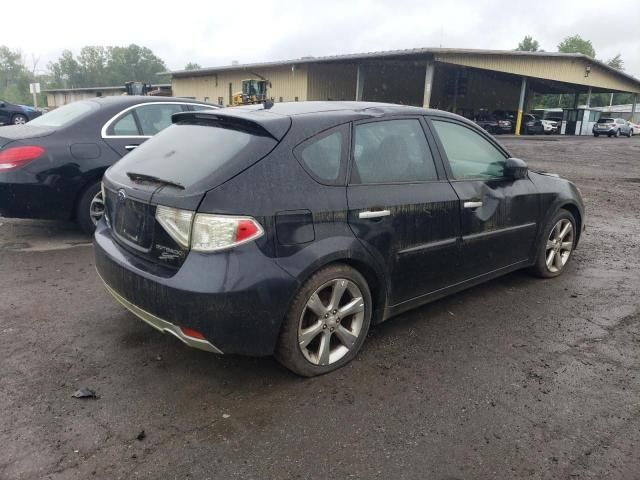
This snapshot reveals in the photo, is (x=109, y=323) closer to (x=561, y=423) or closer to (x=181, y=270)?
(x=181, y=270)

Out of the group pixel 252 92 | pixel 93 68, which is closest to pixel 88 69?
pixel 93 68

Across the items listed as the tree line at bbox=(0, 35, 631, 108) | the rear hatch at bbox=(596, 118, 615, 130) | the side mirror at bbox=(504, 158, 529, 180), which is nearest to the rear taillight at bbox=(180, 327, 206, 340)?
the side mirror at bbox=(504, 158, 529, 180)

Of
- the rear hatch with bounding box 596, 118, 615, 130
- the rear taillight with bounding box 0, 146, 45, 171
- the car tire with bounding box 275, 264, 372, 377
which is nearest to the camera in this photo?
the car tire with bounding box 275, 264, 372, 377

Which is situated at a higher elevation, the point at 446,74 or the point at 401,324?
the point at 446,74

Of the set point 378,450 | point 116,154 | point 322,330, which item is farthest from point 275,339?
point 116,154

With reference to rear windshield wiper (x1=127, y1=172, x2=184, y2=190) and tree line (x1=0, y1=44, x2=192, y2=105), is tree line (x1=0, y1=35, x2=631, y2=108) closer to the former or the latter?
tree line (x1=0, y1=44, x2=192, y2=105)

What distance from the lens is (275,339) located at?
111 inches

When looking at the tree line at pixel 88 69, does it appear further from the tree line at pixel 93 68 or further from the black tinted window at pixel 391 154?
the black tinted window at pixel 391 154

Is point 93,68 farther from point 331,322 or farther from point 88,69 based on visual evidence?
point 331,322

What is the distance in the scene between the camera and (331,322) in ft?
10.1

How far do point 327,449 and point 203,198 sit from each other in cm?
142

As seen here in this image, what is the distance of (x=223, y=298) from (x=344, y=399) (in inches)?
36.6

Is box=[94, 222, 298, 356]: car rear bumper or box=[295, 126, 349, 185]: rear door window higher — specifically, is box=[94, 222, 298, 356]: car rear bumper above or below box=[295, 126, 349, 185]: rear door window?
below

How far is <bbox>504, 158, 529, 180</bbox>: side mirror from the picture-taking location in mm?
4094
